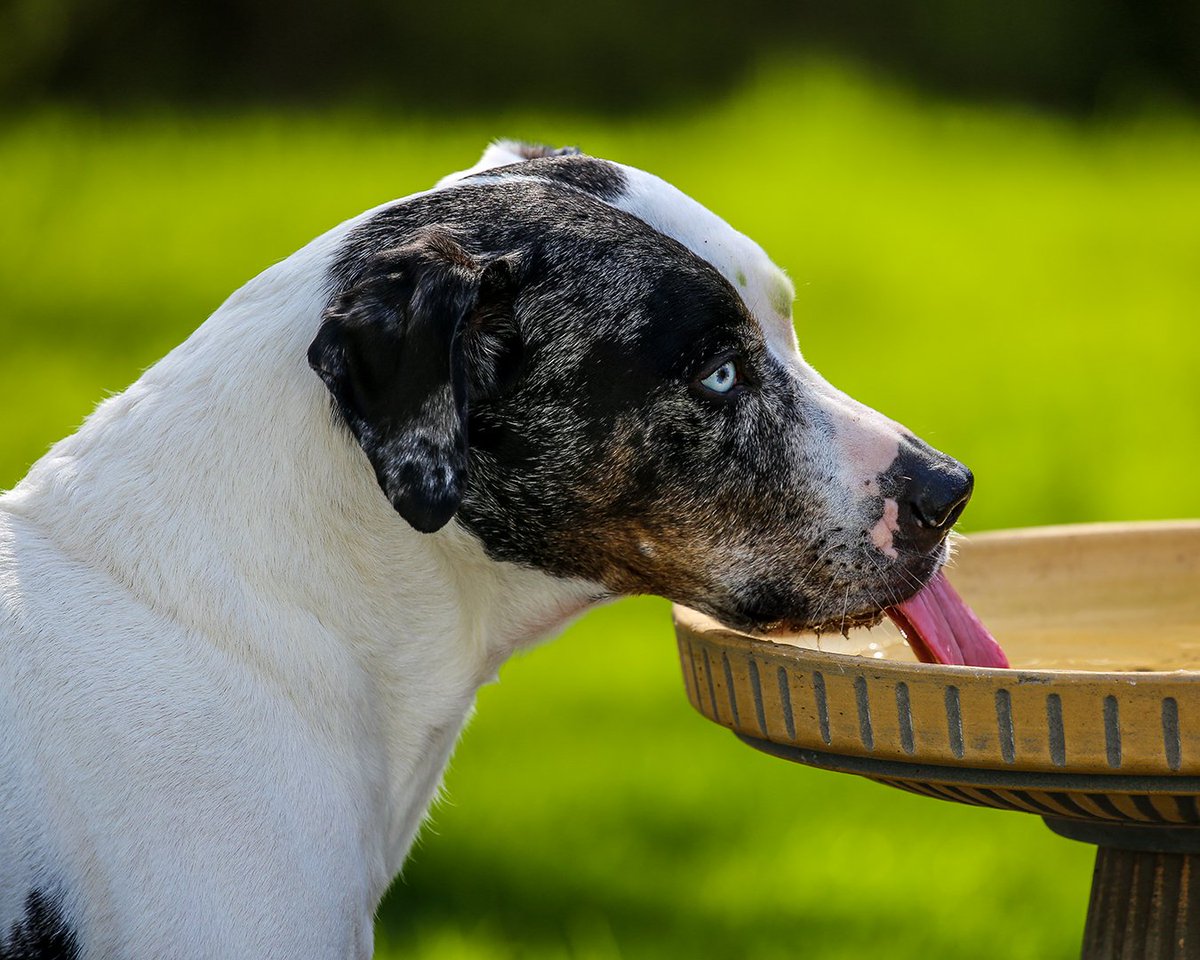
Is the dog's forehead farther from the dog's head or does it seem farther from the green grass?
the green grass

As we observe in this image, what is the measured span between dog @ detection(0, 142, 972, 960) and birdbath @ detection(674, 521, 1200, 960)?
9.7 inches

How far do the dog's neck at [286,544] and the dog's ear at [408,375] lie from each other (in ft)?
0.50

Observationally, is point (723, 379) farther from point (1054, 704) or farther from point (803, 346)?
point (803, 346)

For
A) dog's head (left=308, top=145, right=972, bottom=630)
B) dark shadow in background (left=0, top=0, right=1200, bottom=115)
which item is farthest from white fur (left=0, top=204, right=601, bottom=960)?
dark shadow in background (left=0, top=0, right=1200, bottom=115)

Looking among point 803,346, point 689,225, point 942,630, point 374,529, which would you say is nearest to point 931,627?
point 942,630

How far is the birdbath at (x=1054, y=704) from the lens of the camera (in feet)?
6.50

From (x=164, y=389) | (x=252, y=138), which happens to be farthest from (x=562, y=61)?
(x=164, y=389)

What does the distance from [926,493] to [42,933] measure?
4.83 ft

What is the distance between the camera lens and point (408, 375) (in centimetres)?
230

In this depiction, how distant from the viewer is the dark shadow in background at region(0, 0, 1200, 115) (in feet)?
37.2

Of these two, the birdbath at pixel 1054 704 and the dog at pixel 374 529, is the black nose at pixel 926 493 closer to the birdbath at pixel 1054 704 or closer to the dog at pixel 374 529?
the dog at pixel 374 529

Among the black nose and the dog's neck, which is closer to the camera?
the dog's neck

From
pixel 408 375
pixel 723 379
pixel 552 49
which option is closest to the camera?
pixel 408 375

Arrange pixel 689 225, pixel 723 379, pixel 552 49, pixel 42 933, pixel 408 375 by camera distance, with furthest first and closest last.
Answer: pixel 552 49 < pixel 689 225 < pixel 723 379 < pixel 408 375 < pixel 42 933
